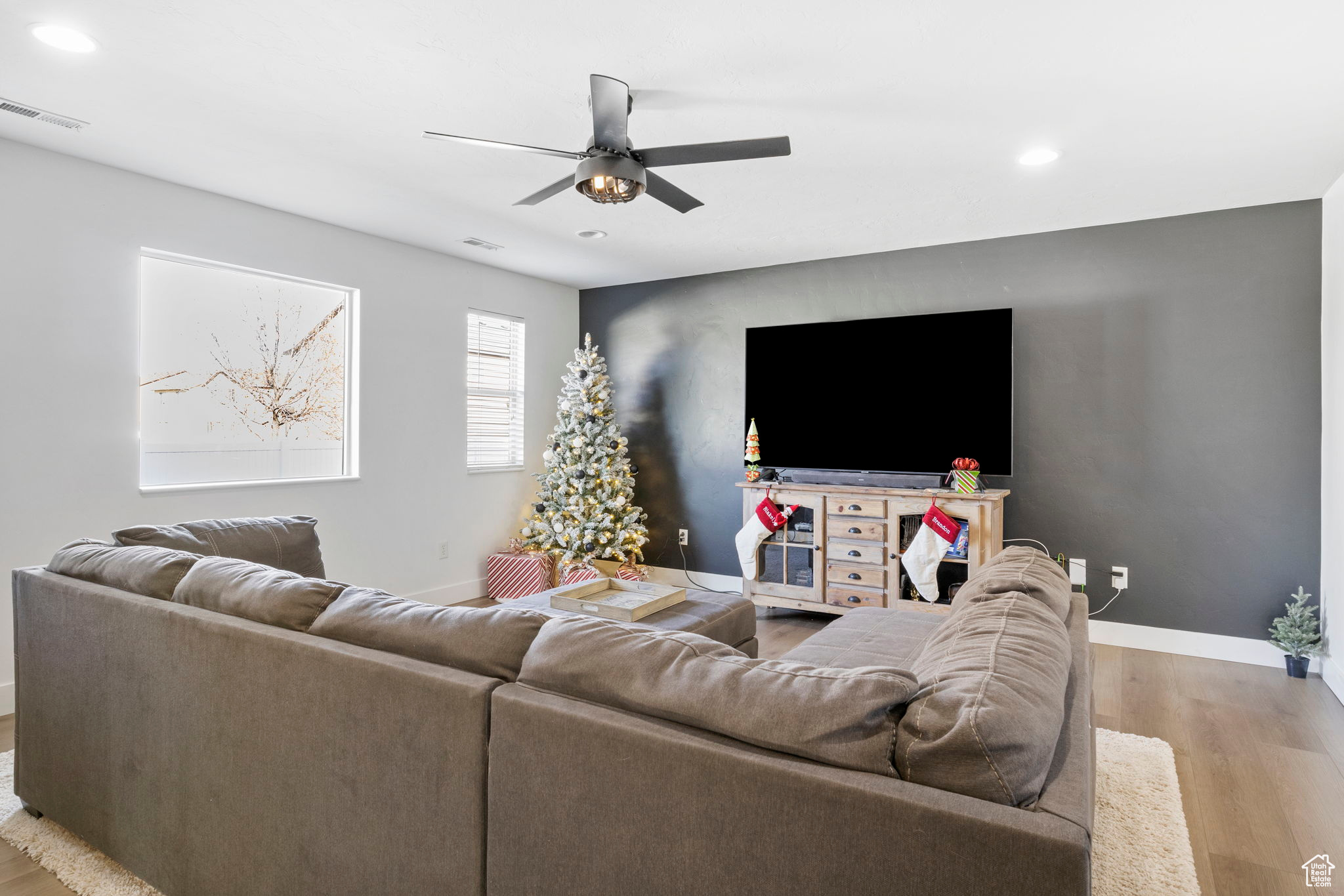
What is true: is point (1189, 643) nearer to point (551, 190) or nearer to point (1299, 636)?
point (1299, 636)

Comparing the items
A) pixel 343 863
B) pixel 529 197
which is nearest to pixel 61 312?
pixel 529 197

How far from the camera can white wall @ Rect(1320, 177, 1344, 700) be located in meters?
3.41

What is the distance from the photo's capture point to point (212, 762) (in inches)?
65.1

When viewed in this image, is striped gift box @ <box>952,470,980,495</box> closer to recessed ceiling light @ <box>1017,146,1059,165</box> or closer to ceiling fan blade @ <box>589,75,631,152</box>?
recessed ceiling light @ <box>1017,146,1059,165</box>

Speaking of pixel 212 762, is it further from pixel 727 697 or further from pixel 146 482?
pixel 146 482

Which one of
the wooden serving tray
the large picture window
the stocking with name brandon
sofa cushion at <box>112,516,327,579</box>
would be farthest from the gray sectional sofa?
the stocking with name brandon

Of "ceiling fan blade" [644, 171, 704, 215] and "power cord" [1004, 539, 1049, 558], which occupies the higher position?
"ceiling fan blade" [644, 171, 704, 215]

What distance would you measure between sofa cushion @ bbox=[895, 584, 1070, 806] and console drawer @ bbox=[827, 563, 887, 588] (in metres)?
3.16

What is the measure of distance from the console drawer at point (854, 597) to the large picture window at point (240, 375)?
3078 millimetres

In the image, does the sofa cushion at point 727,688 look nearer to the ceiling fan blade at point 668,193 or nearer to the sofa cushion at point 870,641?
the sofa cushion at point 870,641

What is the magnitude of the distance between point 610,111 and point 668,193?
47 cm

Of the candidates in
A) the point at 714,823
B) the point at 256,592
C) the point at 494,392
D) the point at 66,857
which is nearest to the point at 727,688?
the point at 714,823

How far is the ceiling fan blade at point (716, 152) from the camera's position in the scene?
237 centimetres

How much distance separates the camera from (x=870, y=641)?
2584mm
